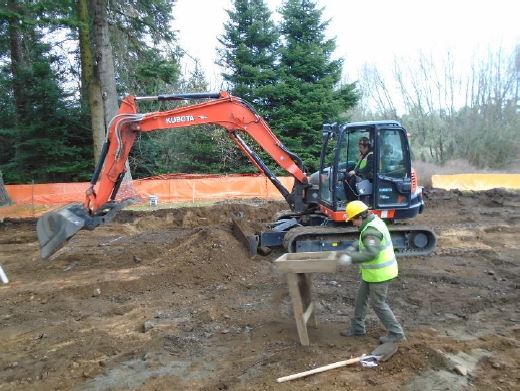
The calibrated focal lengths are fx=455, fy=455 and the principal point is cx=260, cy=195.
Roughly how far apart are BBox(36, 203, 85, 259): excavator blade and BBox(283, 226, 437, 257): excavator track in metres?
3.65

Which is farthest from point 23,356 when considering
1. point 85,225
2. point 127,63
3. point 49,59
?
point 49,59

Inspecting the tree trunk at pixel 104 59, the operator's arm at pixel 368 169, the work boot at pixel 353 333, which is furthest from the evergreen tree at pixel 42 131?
the work boot at pixel 353 333

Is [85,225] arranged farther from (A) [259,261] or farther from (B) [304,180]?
(B) [304,180]

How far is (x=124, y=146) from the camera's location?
8141mm

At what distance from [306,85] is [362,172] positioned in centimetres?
1715

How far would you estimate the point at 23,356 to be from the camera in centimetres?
510

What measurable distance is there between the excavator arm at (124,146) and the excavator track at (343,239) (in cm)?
139

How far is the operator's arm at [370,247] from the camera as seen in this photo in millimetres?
4781

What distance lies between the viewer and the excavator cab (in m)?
8.13

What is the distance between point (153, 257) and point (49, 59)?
18.0 metres

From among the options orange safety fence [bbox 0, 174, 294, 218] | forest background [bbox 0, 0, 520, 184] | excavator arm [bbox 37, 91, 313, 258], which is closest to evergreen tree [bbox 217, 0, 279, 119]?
forest background [bbox 0, 0, 520, 184]

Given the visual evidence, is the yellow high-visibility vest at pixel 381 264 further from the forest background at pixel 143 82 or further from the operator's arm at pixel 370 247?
the forest background at pixel 143 82

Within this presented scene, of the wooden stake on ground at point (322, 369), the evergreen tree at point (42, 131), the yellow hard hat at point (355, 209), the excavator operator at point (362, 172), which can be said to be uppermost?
the evergreen tree at point (42, 131)

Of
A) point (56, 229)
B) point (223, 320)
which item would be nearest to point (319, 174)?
point (223, 320)
